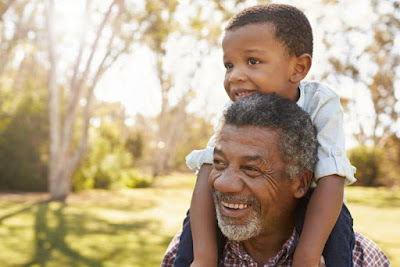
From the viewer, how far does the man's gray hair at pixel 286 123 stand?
6.73ft

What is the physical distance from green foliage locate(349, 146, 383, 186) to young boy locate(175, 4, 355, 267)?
87.5ft

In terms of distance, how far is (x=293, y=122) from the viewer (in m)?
2.06

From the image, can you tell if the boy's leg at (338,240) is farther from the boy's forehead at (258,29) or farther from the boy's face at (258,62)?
the boy's forehead at (258,29)

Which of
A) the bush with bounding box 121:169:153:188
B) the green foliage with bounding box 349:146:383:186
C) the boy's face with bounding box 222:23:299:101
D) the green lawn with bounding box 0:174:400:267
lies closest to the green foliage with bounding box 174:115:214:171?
the green foliage with bounding box 349:146:383:186

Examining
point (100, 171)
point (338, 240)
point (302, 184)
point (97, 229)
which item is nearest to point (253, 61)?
point (302, 184)

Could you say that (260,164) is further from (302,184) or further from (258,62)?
(258,62)

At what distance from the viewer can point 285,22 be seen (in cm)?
230

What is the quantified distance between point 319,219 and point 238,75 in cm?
78

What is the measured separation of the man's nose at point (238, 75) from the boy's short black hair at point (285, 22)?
0.72 feet

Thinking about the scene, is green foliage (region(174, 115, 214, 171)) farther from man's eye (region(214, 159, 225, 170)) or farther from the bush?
man's eye (region(214, 159, 225, 170))

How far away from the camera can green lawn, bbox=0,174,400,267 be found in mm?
7609

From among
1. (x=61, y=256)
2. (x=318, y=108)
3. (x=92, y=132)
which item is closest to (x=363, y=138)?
(x=92, y=132)

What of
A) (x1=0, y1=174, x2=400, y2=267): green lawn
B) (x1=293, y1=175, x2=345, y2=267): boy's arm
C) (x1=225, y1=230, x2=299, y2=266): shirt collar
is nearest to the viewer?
(x1=293, y1=175, x2=345, y2=267): boy's arm

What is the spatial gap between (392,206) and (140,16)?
11617 millimetres
